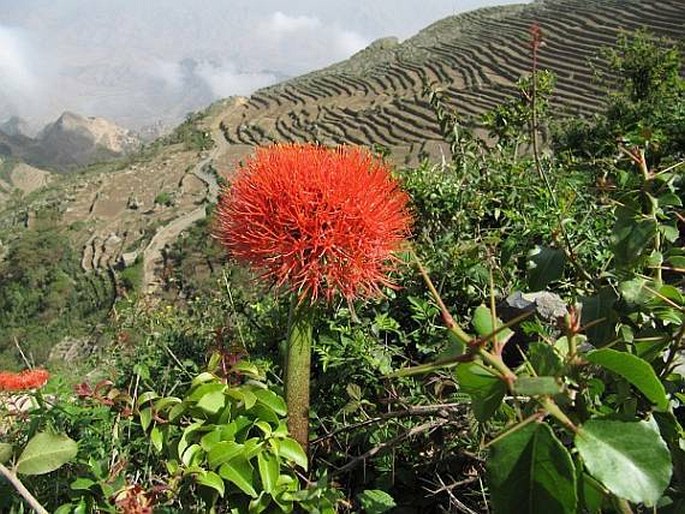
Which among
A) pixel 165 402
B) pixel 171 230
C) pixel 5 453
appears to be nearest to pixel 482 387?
pixel 165 402

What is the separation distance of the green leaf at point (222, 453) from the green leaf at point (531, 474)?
809 mm

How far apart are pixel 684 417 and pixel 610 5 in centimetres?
5030

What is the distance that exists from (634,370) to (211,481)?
909 mm

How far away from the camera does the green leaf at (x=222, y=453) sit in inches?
51.4

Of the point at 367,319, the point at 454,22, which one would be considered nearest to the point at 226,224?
the point at 367,319

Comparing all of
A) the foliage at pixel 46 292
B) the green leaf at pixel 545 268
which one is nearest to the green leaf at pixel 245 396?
the green leaf at pixel 545 268

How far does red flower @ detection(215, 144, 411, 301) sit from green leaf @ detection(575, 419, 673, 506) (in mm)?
885

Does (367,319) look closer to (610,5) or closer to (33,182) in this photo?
(610,5)

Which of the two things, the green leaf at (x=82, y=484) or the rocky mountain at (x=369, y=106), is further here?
the rocky mountain at (x=369, y=106)

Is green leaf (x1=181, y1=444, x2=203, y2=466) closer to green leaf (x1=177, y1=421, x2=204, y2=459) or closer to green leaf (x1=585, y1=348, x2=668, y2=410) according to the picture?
green leaf (x1=177, y1=421, x2=204, y2=459)

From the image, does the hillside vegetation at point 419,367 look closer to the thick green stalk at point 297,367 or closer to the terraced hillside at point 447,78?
the thick green stalk at point 297,367

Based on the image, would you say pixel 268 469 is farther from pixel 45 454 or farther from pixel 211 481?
pixel 45 454

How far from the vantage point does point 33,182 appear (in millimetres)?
137000

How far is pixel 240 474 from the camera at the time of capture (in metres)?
1.32
